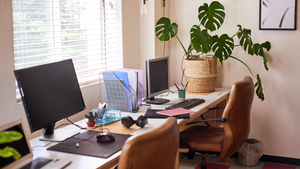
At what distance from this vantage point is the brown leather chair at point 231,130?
2.39 m

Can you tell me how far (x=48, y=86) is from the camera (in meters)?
1.87

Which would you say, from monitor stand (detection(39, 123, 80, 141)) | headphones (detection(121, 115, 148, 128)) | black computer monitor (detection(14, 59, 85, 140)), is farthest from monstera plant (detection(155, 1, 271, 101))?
monitor stand (detection(39, 123, 80, 141))

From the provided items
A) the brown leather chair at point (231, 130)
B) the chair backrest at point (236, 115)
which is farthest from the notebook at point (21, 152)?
the chair backrest at point (236, 115)

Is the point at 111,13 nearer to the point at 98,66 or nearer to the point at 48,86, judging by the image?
the point at 98,66

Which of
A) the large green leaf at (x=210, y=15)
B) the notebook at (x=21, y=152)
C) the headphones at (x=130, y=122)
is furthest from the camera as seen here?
the large green leaf at (x=210, y=15)

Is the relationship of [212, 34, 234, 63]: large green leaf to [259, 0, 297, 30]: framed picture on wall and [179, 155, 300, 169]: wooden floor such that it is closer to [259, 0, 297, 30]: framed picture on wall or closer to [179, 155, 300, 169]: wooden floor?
[259, 0, 297, 30]: framed picture on wall

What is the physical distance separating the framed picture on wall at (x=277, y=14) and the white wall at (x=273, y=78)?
55 mm

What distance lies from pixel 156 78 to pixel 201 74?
1.84 feet

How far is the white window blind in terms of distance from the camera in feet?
7.19

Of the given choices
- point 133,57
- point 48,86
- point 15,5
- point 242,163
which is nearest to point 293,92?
point 242,163

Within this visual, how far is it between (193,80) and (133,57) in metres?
0.70

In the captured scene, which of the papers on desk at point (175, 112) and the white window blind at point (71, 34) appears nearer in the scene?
the white window blind at point (71, 34)

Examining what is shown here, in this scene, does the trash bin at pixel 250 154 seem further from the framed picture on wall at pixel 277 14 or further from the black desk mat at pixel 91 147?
the black desk mat at pixel 91 147

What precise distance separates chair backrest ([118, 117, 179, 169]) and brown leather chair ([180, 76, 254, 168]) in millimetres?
1054
